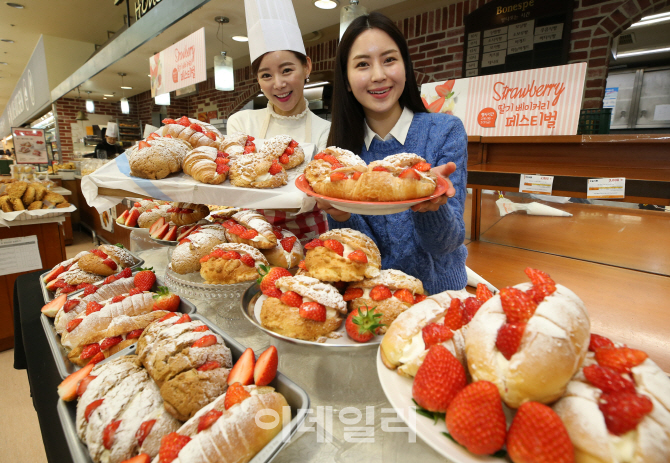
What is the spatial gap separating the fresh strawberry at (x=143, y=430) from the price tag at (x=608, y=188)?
7.31ft

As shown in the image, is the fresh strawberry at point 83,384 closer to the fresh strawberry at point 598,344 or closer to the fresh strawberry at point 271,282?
the fresh strawberry at point 271,282

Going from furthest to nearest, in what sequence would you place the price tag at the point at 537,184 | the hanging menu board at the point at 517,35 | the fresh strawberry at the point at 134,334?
the hanging menu board at the point at 517,35
the price tag at the point at 537,184
the fresh strawberry at the point at 134,334

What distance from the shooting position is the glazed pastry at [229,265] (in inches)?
57.8

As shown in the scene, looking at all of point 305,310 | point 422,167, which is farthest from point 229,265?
point 422,167

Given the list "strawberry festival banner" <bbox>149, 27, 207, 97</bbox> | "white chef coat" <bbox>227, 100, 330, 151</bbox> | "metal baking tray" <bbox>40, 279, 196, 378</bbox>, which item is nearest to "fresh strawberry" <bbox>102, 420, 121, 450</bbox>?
"metal baking tray" <bbox>40, 279, 196, 378</bbox>

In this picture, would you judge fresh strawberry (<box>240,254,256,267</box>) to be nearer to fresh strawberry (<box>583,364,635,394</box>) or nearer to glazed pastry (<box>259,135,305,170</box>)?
glazed pastry (<box>259,135,305,170</box>)

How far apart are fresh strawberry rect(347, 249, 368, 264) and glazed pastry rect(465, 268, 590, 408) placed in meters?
0.50

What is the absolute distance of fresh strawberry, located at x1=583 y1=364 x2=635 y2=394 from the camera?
63 cm

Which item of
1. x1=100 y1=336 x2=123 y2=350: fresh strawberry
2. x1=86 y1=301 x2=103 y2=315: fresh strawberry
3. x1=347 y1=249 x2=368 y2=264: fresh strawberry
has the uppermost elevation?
x1=347 y1=249 x2=368 y2=264: fresh strawberry

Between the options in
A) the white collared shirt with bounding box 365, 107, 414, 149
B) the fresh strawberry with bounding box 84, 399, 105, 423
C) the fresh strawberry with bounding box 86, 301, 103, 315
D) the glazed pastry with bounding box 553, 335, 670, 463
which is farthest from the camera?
the white collared shirt with bounding box 365, 107, 414, 149

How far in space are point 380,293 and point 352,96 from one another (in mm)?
1126

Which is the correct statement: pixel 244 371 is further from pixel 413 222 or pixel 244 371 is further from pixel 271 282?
pixel 413 222

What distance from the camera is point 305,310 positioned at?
1096 millimetres

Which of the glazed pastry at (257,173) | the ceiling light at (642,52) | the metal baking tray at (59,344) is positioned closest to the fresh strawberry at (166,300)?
the metal baking tray at (59,344)
